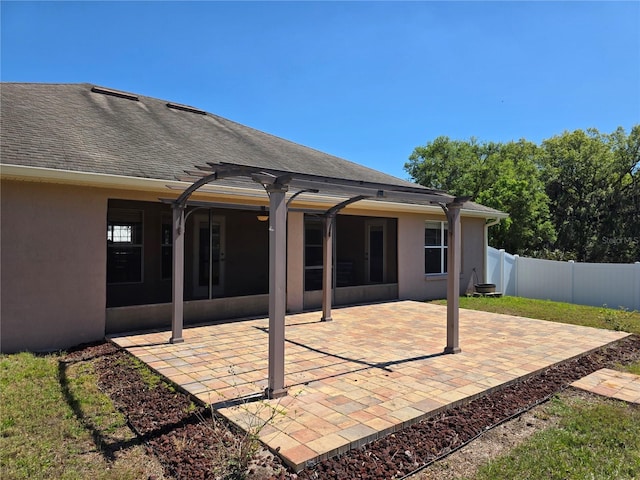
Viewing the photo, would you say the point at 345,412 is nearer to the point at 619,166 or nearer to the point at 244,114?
the point at 244,114

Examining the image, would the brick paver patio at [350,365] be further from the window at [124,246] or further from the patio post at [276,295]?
the window at [124,246]

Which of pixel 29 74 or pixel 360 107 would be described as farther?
pixel 360 107

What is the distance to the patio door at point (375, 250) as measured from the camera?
1331 cm

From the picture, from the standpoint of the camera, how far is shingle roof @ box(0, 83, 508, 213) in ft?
22.7

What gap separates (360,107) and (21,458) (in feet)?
60.1

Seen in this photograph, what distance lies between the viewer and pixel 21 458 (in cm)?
318

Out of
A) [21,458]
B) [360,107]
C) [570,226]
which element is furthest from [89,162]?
[570,226]

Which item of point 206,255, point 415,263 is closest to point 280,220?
point 206,255

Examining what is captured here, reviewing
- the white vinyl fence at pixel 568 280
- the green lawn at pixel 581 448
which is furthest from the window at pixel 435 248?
the green lawn at pixel 581 448

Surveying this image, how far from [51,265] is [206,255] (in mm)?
4705

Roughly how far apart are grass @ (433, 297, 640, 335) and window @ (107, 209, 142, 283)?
26.3ft

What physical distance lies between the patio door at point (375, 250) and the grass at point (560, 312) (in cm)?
219

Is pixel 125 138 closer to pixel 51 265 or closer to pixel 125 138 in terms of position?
pixel 125 138

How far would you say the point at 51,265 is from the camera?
646cm
